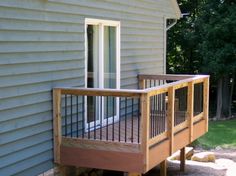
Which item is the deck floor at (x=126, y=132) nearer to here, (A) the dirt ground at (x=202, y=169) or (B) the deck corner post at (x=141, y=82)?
(A) the dirt ground at (x=202, y=169)

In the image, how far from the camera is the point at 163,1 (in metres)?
10.4

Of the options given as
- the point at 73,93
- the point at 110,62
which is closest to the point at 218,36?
the point at 110,62

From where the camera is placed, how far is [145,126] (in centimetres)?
538

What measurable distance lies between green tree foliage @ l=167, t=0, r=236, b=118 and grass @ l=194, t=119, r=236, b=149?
1.85m

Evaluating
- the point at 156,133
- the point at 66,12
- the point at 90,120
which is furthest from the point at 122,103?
the point at 66,12

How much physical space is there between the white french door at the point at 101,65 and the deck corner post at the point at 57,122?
733 mm

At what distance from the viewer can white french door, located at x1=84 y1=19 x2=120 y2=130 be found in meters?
6.89

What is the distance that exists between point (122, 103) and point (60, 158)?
239cm

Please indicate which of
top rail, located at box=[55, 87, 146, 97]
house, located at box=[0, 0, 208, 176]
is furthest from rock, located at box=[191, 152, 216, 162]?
top rail, located at box=[55, 87, 146, 97]

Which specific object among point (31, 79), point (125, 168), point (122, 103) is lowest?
point (125, 168)

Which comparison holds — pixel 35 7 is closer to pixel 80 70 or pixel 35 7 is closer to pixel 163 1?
pixel 80 70

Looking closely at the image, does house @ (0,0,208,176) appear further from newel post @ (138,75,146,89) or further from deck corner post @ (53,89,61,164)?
newel post @ (138,75,146,89)

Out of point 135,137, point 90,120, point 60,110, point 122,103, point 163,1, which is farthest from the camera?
point 163,1

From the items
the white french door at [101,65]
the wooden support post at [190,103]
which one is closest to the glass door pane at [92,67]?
the white french door at [101,65]
